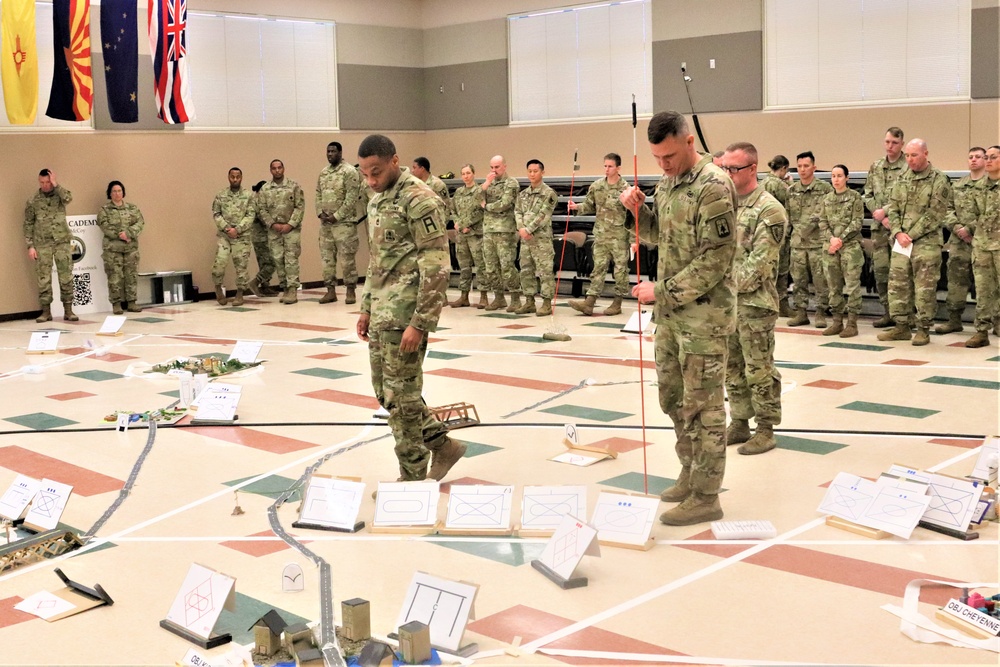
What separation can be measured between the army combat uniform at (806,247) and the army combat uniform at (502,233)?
3.43 meters

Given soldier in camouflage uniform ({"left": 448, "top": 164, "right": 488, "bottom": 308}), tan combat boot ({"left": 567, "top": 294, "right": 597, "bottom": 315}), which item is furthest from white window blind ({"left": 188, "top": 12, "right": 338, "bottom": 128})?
tan combat boot ({"left": 567, "top": 294, "right": 597, "bottom": 315})

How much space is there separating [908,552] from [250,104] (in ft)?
45.0

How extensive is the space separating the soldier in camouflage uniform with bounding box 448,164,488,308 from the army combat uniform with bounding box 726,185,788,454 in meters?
7.76

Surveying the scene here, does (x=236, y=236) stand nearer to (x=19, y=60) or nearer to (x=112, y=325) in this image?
(x=112, y=325)

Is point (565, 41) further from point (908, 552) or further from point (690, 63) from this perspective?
point (908, 552)

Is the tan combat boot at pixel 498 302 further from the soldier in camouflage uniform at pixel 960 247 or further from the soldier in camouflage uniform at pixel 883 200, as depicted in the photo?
the soldier in camouflage uniform at pixel 960 247

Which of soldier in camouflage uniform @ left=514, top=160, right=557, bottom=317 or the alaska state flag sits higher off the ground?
the alaska state flag

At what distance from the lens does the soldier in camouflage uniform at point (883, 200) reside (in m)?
10.8

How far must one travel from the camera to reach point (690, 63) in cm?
1495

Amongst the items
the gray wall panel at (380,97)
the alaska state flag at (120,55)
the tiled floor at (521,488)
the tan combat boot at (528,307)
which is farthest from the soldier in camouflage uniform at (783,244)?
the alaska state flag at (120,55)

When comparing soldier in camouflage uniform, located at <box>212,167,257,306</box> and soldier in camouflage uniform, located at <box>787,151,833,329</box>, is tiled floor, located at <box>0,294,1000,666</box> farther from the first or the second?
soldier in camouflage uniform, located at <box>212,167,257,306</box>

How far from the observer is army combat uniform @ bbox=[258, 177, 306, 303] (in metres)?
15.3

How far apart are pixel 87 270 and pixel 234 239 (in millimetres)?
1978

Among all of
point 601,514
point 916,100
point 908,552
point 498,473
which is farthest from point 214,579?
point 916,100
